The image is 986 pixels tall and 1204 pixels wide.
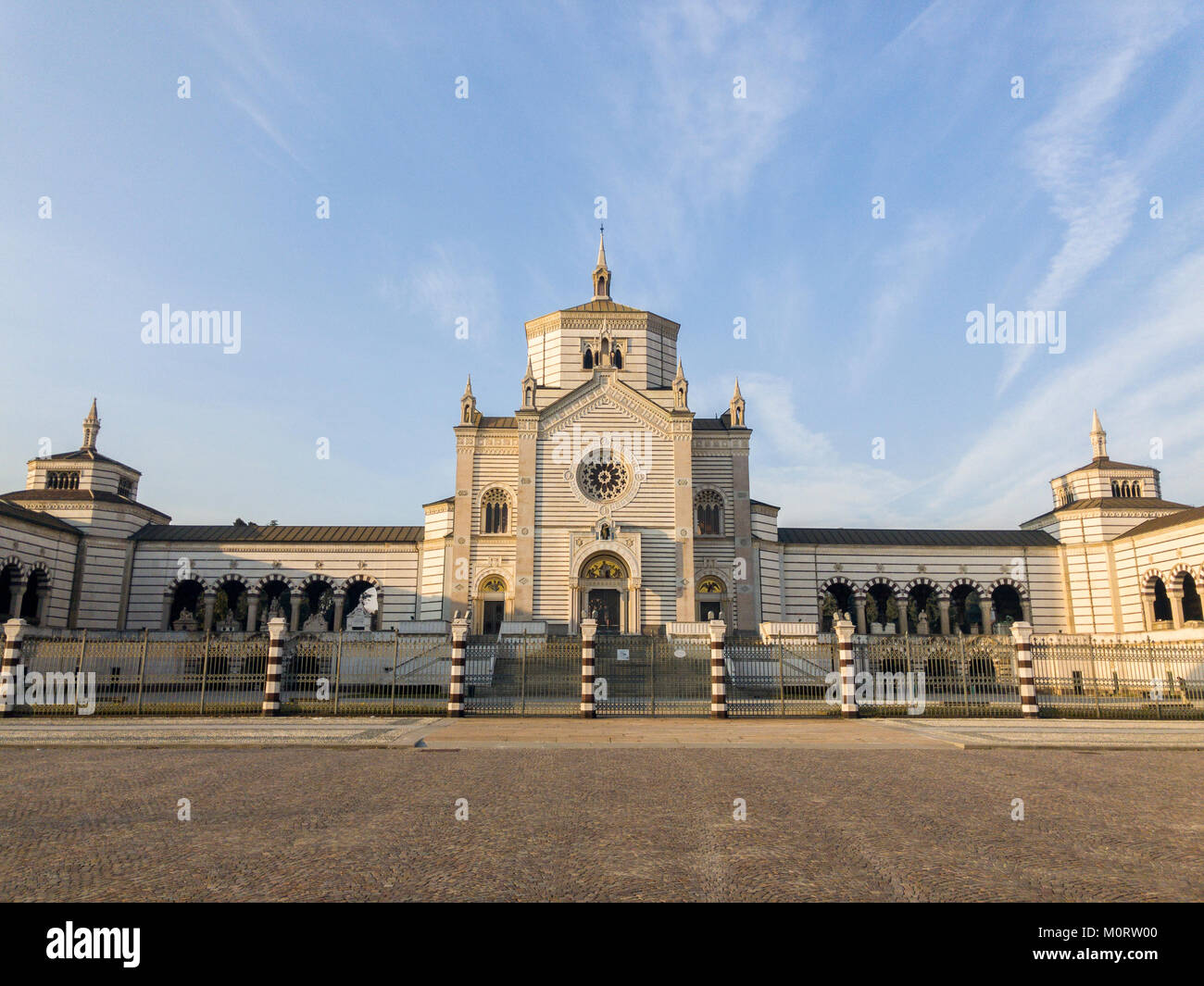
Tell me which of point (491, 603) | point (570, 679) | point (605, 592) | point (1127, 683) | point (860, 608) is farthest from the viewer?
point (860, 608)

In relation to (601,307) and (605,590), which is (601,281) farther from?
(605,590)

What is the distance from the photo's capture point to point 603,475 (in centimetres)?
3722

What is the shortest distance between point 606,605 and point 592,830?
28.4 metres

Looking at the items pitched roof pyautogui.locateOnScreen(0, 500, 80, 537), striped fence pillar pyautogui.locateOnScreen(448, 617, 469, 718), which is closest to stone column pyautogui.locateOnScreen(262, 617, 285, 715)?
striped fence pillar pyautogui.locateOnScreen(448, 617, 469, 718)

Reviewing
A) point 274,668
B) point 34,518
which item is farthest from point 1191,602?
point 34,518

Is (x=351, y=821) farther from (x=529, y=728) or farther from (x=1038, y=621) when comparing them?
(x=1038, y=621)

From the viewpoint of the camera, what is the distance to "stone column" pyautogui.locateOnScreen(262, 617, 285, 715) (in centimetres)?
1994

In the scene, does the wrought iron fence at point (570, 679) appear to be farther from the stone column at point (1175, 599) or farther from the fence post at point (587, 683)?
the stone column at point (1175, 599)

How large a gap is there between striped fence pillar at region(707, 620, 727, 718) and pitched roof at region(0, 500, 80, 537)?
30.5 meters

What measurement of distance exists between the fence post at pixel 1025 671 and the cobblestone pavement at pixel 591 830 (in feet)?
30.5

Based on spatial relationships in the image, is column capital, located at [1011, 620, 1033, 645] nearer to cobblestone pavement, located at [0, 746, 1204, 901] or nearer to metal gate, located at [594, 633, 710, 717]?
metal gate, located at [594, 633, 710, 717]

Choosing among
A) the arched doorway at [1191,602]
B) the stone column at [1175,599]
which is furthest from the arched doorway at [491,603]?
the arched doorway at [1191,602]
